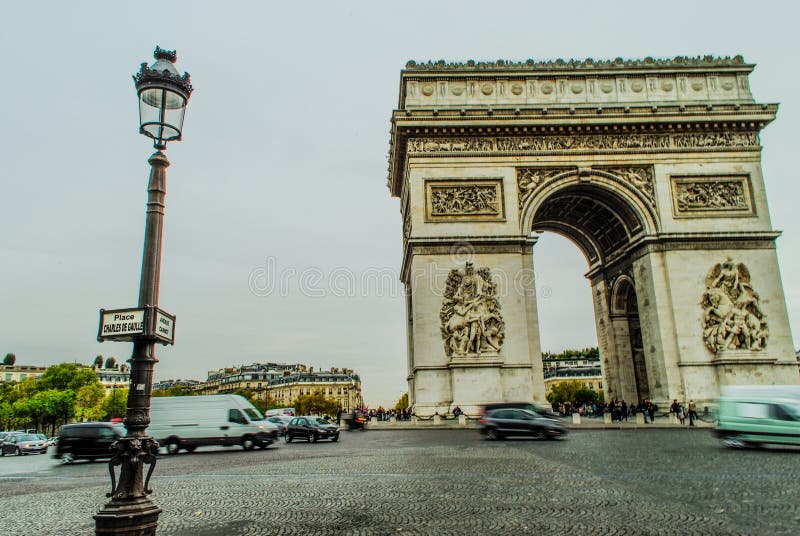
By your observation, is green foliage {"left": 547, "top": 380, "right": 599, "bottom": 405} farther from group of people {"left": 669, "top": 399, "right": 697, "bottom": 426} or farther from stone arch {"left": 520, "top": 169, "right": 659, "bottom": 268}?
group of people {"left": 669, "top": 399, "right": 697, "bottom": 426}

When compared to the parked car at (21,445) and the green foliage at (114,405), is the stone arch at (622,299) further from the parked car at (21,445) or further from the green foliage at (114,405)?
the green foliage at (114,405)

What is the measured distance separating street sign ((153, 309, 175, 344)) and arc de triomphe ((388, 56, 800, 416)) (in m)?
19.8

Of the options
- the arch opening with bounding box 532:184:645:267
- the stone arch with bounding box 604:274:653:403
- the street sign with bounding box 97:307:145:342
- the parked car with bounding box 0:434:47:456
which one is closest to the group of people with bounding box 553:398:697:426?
the stone arch with bounding box 604:274:653:403

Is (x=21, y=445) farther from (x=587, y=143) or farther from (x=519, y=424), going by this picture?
(x=587, y=143)

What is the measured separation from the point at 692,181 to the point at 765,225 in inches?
146

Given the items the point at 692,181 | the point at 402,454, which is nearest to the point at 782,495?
the point at 402,454

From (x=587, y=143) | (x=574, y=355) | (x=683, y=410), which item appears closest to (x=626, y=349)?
(x=683, y=410)

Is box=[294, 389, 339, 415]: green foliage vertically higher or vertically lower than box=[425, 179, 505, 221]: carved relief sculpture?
lower

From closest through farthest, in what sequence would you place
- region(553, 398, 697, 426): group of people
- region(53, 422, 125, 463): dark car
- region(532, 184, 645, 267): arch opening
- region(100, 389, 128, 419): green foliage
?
region(53, 422, 125, 463): dark car → region(553, 398, 697, 426): group of people → region(532, 184, 645, 267): arch opening → region(100, 389, 128, 419): green foliage

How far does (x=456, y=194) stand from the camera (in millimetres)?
26484

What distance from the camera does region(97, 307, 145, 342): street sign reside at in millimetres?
4551

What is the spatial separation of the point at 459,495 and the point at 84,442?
1484 cm

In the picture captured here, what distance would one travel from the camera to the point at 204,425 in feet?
61.7

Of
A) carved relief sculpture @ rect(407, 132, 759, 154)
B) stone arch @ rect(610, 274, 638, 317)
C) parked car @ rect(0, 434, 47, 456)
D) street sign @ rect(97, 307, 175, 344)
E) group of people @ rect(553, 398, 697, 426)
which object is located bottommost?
parked car @ rect(0, 434, 47, 456)
